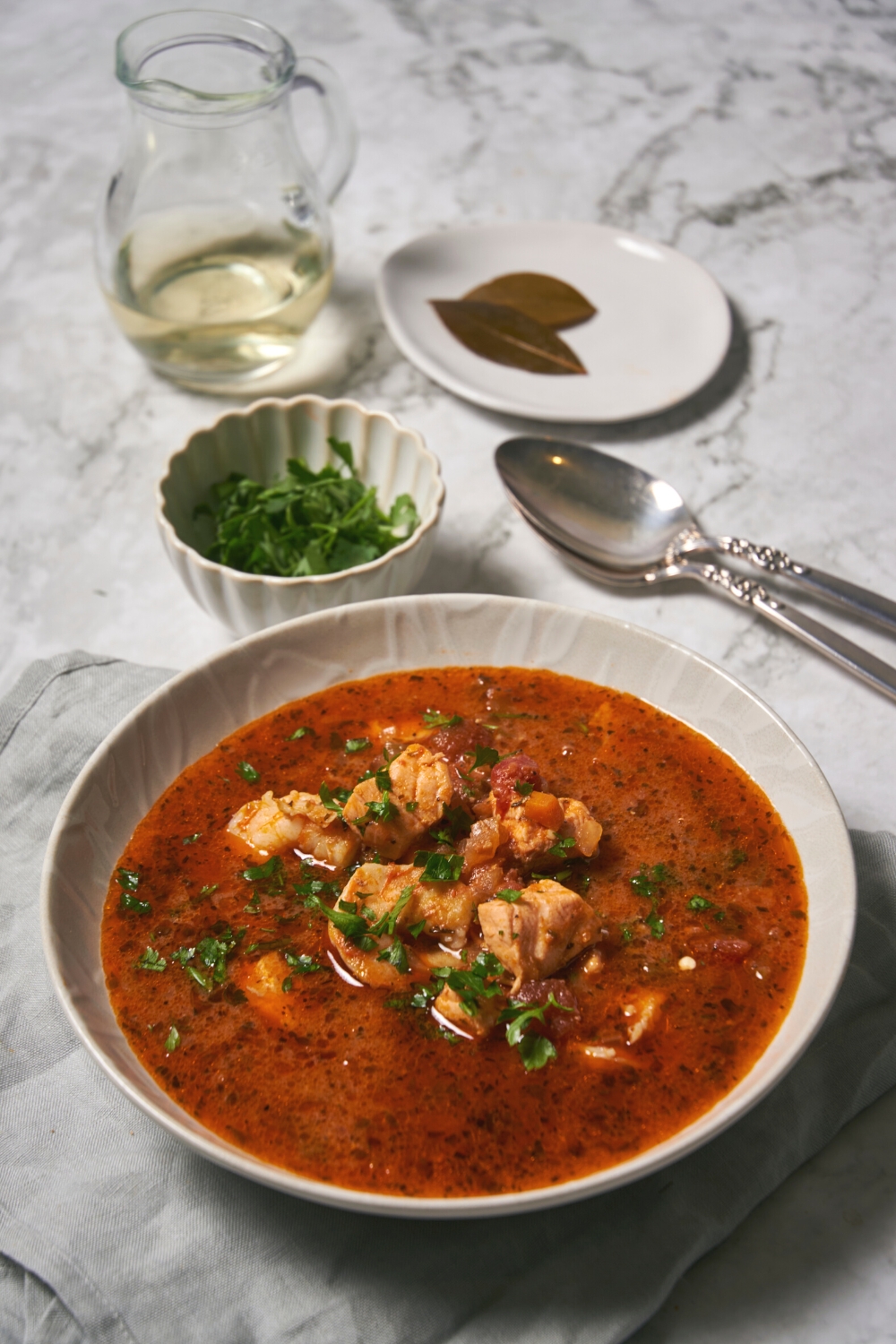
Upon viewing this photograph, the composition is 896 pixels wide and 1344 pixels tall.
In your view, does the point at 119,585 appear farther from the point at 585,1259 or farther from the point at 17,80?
the point at 17,80

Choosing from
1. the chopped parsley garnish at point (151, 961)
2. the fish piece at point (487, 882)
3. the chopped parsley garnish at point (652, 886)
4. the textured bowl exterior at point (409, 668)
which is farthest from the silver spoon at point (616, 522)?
the chopped parsley garnish at point (151, 961)

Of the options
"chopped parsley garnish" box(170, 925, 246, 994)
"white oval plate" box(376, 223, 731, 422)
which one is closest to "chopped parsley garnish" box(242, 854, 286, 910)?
"chopped parsley garnish" box(170, 925, 246, 994)

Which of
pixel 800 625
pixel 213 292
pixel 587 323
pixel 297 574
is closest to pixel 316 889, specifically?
pixel 297 574

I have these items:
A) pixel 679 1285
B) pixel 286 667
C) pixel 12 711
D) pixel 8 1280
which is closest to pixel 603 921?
pixel 679 1285

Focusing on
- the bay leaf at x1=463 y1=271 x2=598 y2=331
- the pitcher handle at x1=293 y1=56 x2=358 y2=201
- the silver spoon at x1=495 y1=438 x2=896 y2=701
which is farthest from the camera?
the bay leaf at x1=463 y1=271 x2=598 y2=331

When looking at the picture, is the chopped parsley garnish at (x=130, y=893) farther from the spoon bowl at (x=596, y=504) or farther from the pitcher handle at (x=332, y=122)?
the pitcher handle at (x=332, y=122)

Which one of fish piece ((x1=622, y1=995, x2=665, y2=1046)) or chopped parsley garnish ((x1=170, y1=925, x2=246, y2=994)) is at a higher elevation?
fish piece ((x1=622, y1=995, x2=665, y2=1046))

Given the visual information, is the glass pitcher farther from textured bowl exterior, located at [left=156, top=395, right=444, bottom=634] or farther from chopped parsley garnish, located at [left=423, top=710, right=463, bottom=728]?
chopped parsley garnish, located at [left=423, top=710, right=463, bottom=728]
